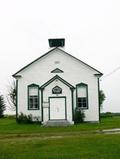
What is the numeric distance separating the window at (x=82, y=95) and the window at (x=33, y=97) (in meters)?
3.74

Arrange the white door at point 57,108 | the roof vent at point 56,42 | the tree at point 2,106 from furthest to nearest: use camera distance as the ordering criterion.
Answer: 1. the tree at point 2,106
2. the roof vent at point 56,42
3. the white door at point 57,108

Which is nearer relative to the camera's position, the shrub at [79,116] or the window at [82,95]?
the shrub at [79,116]

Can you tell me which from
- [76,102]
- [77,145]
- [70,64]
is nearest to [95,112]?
[76,102]

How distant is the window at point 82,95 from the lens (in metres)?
41.9

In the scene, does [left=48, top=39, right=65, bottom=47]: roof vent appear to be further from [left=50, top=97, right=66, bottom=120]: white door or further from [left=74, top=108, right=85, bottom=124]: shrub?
[left=74, top=108, right=85, bottom=124]: shrub

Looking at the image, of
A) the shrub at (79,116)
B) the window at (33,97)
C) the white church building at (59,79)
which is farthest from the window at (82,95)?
the window at (33,97)

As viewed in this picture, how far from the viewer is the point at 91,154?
16047 mm

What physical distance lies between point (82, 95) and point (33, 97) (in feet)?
14.9

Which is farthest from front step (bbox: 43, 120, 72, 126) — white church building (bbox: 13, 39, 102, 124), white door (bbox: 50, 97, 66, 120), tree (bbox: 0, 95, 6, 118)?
tree (bbox: 0, 95, 6, 118)

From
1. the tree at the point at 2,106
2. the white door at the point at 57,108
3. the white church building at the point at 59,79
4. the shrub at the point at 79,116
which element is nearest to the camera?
the white door at the point at 57,108

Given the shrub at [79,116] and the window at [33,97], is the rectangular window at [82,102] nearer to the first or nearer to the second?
the shrub at [79,116]

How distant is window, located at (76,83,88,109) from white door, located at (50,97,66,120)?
2006 millimetres

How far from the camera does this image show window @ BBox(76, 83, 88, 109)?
41.9 m

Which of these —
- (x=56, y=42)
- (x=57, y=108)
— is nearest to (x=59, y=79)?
(x=57, y=108)
